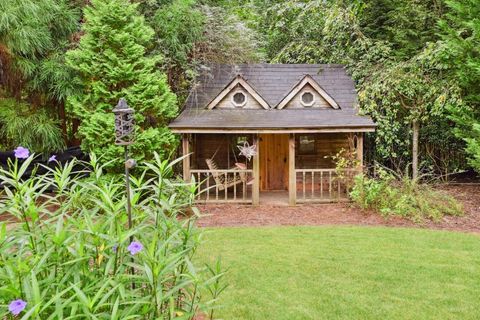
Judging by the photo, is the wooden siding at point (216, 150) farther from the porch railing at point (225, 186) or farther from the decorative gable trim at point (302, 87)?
the decorative gable trim at point (302, 87)

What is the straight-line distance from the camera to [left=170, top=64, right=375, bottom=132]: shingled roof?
457 inches

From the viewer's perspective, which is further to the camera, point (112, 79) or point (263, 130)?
point (263, 130)

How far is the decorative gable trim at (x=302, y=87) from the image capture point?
1285cm

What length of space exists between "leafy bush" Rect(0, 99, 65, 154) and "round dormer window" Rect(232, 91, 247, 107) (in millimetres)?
5131

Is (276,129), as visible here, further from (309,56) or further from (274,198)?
(309,56)

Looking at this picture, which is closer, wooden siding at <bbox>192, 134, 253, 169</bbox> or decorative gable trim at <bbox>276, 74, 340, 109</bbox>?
decorative gable trim at <bbox>276, 74, 340, 109</bbox>

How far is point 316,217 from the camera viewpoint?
34.4 ft

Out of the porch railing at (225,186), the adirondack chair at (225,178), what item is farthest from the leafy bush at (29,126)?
the adirondack chair at (225,178)

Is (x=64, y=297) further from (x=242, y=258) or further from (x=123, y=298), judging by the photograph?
(x=242, y=258)

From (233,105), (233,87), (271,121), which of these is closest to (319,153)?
(271,121)

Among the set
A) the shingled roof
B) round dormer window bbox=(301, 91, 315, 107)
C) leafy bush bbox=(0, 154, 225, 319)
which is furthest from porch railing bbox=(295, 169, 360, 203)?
leafy bush bbox=(0, 154, 225, 319)

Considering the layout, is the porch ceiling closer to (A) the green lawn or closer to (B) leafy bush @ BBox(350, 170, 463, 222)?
(B) leafy bush @ BBox(350, 170, 463, 222)

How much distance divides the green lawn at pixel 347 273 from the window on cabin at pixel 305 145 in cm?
524

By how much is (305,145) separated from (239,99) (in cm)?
288
